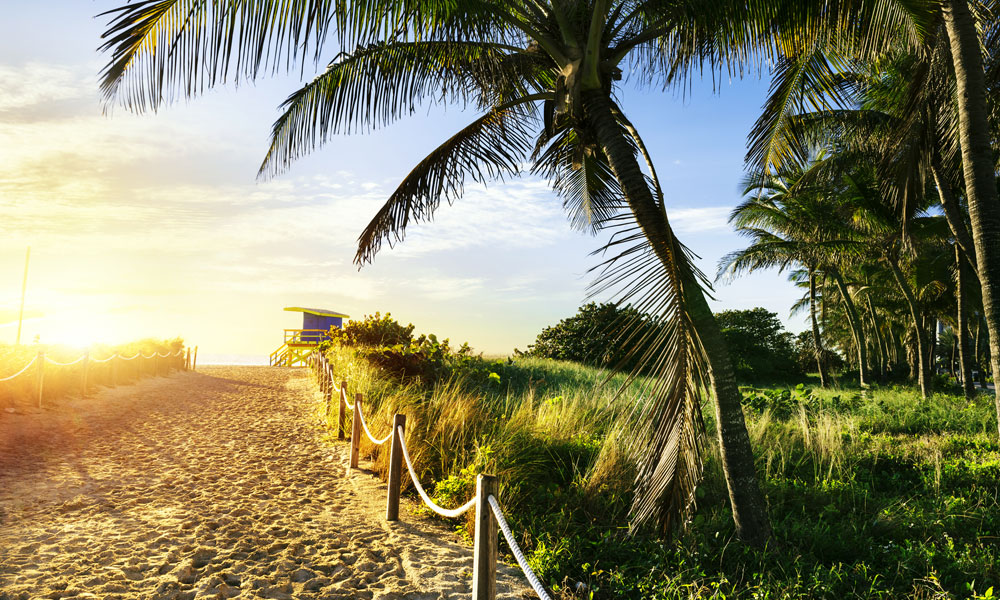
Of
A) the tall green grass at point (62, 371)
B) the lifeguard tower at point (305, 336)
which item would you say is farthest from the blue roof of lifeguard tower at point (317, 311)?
the tall green grass at point (62, 371)

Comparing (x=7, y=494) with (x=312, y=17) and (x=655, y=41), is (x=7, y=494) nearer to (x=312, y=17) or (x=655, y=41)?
(x=312, y=17)

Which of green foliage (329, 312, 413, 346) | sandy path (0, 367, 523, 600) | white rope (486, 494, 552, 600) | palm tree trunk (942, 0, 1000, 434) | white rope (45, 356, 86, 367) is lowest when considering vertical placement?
sandy path (0, 367, 523, 600)

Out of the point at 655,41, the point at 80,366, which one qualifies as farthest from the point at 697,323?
the point at 80,366

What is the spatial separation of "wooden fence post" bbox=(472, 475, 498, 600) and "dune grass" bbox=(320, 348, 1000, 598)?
815 millimetres

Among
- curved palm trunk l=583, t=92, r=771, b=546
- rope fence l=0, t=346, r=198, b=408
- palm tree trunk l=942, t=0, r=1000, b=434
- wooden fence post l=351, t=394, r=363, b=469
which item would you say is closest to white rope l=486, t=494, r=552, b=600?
curved palm trunk l=583, t=92, r=771, b=546

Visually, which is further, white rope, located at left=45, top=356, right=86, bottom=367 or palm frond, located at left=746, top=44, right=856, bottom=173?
white rope, located at left=45, top=356, right=86, bottom=367

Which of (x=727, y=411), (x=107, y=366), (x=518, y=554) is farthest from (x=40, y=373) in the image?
(x=727, y=411)

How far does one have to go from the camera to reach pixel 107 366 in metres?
14.0

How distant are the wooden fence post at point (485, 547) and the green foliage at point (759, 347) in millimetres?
26567

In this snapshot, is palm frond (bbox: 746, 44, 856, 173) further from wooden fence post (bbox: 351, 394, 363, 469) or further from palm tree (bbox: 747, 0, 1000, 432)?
wooden fence post (bbox: 351, 394, 363, 469)

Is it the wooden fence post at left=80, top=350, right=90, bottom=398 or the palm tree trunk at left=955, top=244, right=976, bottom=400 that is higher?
the palm tree trunk at left=955, top=244, right=976, bottom=400

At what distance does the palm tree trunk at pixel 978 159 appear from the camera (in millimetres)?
6438

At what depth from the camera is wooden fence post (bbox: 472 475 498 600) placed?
313cm

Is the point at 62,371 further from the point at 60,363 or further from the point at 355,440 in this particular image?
the point at 355,440
